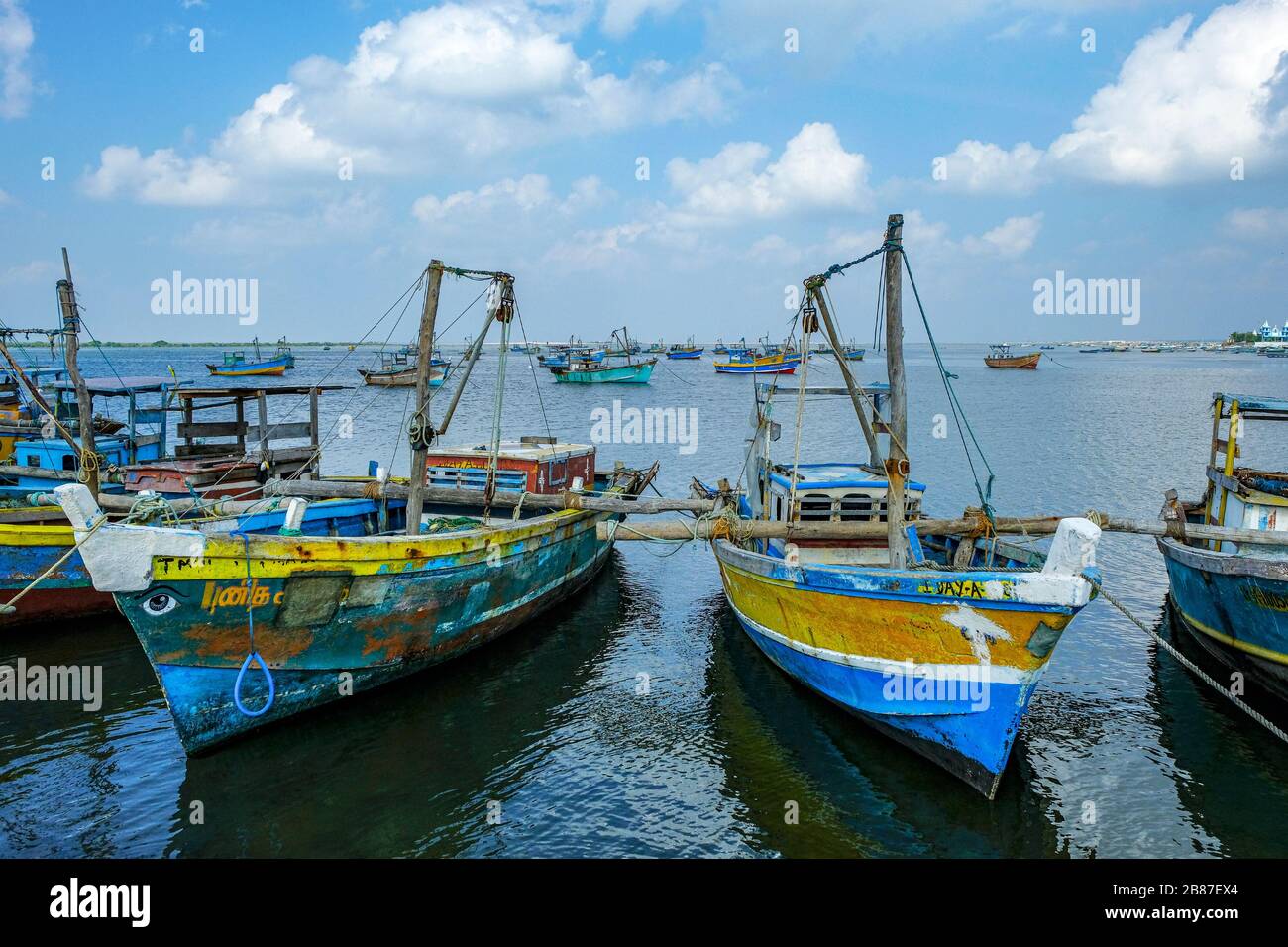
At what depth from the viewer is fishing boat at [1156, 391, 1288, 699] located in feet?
35.7

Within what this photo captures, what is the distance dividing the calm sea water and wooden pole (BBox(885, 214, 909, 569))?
2.66 meters

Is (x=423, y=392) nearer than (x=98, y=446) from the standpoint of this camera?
Yes

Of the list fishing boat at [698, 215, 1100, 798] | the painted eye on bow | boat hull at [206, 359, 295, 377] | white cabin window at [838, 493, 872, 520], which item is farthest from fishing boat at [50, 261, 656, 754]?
boat hull at [206, 359, 295, 377]

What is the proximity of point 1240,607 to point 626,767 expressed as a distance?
903cm

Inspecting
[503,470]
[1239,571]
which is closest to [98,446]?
[503,470]

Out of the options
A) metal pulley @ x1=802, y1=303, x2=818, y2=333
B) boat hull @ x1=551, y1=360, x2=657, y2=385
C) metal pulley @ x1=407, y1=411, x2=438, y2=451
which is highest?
boat hull @ x1=551, y1=360, x2=657, y2=385

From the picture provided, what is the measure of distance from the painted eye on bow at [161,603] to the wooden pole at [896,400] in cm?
915

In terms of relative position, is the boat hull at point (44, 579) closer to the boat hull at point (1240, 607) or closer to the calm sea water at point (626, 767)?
the calm sea water at point (626, 767)

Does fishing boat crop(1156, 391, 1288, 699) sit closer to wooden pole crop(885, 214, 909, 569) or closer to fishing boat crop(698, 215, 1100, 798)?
fishing boat crop(698, 215, 1100, 798)

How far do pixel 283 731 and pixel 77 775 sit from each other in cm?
227

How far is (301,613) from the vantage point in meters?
10.5

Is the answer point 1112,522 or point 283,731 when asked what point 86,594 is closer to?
point 283,731

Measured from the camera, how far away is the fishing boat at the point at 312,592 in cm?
941

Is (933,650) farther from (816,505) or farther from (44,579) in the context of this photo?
(44,579)
